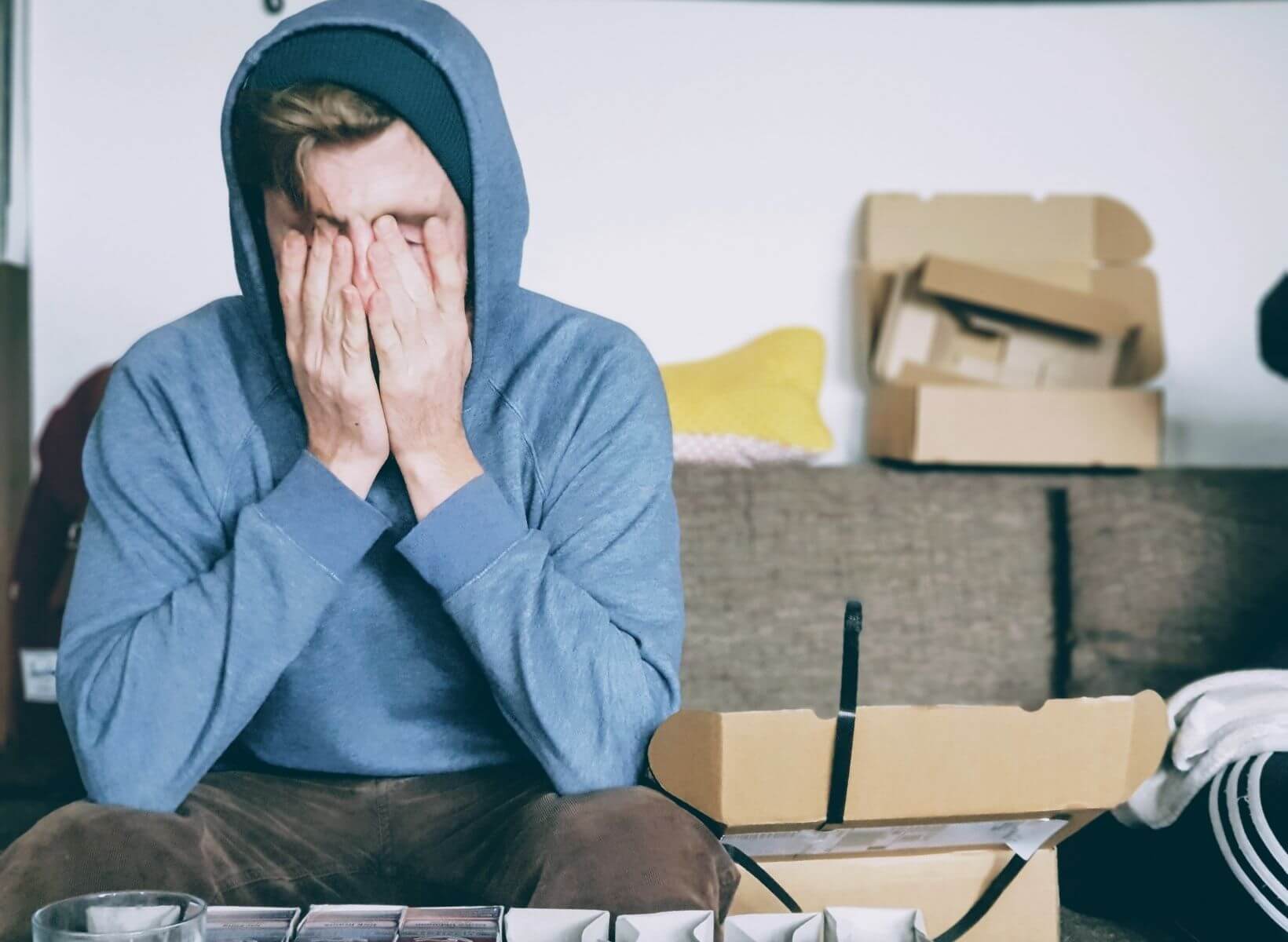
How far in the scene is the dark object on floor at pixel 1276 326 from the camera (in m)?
1.33

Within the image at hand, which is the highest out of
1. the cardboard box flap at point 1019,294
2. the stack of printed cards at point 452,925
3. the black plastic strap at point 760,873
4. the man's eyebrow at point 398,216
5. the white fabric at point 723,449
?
the man's eyebrow at point 398,216

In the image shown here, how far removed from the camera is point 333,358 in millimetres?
888

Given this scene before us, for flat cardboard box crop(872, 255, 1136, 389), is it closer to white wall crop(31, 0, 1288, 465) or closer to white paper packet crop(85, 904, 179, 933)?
white wall crop(31, 0, 1288, 465)

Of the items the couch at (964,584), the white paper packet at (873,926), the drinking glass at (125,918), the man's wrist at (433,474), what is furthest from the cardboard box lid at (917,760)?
the couch at (964,584)

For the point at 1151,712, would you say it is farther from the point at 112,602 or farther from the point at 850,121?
the point at 850,121

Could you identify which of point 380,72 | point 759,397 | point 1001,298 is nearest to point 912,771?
point 380,72

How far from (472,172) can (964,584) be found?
0.80 meters

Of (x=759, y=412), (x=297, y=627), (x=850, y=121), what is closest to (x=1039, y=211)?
(x=850, y=121)

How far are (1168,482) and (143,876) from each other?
1.21m

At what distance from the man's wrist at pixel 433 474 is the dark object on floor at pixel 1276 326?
0.91 meters

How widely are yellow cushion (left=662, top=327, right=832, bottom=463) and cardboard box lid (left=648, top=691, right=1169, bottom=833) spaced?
2.19ft

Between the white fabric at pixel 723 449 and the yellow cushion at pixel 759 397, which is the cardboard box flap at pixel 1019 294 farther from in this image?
Answer: the white fabric at pixel 723 449

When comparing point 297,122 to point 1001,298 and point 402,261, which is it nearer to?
point 402,261

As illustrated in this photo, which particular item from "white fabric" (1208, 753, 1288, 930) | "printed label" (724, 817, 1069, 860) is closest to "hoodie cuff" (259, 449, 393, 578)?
"printed label" (724, 817, 1069, 860)
